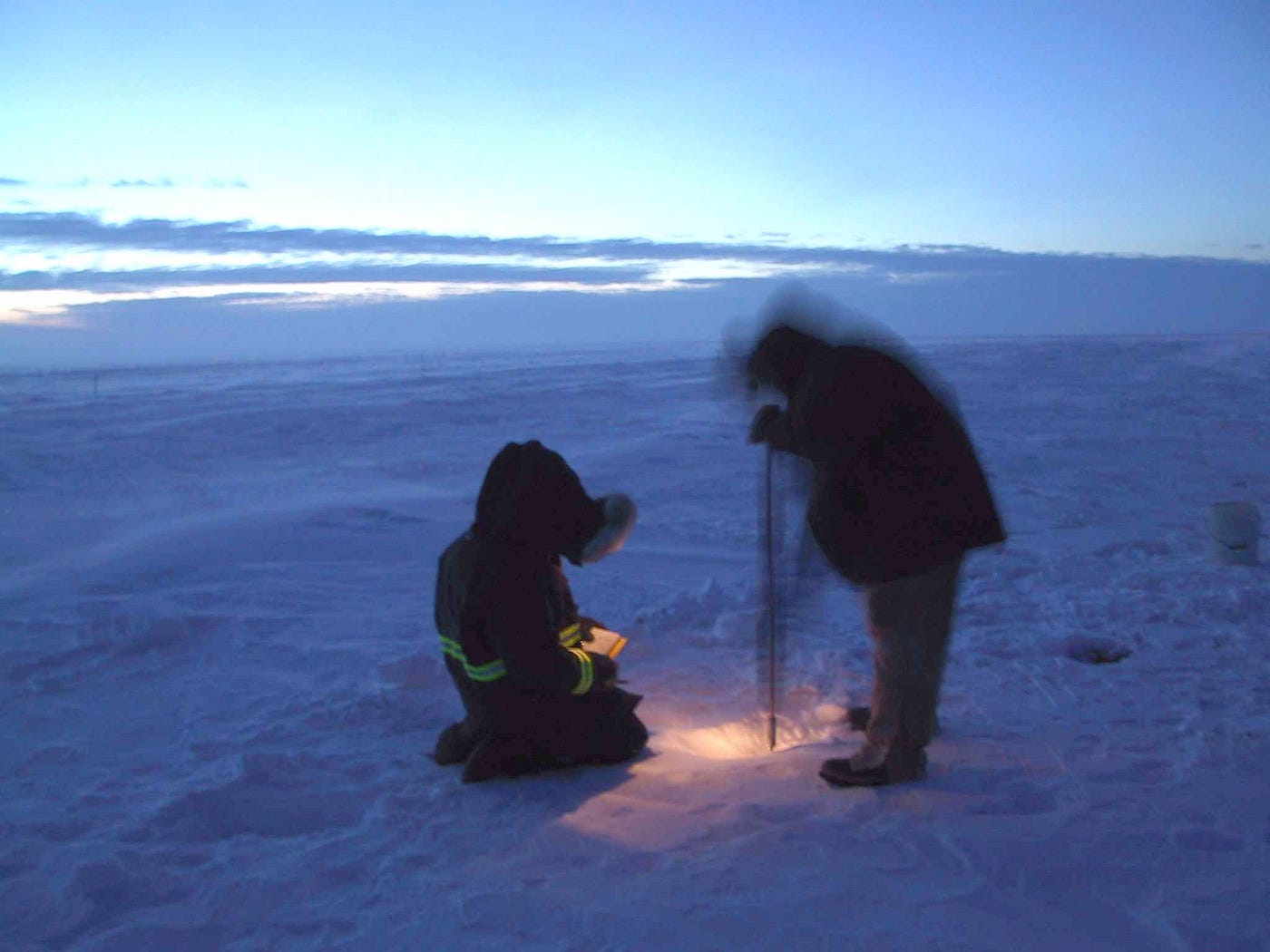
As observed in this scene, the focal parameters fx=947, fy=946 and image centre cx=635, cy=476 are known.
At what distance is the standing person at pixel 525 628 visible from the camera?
366 centimetres

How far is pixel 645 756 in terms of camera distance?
13.5 ft

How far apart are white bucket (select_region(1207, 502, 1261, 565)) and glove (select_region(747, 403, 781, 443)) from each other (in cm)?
449

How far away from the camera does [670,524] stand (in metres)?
9.24

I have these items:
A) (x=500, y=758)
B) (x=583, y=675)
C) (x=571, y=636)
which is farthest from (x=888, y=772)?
(x=500, y=758)

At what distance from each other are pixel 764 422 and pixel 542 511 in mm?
926

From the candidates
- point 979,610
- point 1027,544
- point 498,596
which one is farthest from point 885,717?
point 1027,544

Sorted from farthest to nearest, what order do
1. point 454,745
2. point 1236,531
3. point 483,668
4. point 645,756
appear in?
1. point 1236,531
2. point 645,756
3. point 454,745
4. point 483,668

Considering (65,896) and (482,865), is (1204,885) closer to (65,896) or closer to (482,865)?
(482,865)

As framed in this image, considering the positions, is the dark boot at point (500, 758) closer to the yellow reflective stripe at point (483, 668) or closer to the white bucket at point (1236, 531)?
the yellow reflective stripe at point (483, 668)

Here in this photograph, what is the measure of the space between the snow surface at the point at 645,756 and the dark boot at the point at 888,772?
2.1 inches

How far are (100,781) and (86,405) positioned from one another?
22755 millimetres

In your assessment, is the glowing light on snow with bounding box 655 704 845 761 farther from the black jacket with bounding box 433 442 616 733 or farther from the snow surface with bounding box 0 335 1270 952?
the black jacket with bounding box 433 442 616 733

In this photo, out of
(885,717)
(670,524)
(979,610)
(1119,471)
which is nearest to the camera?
(885,717)

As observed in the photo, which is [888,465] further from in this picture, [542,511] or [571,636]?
[571,636]
